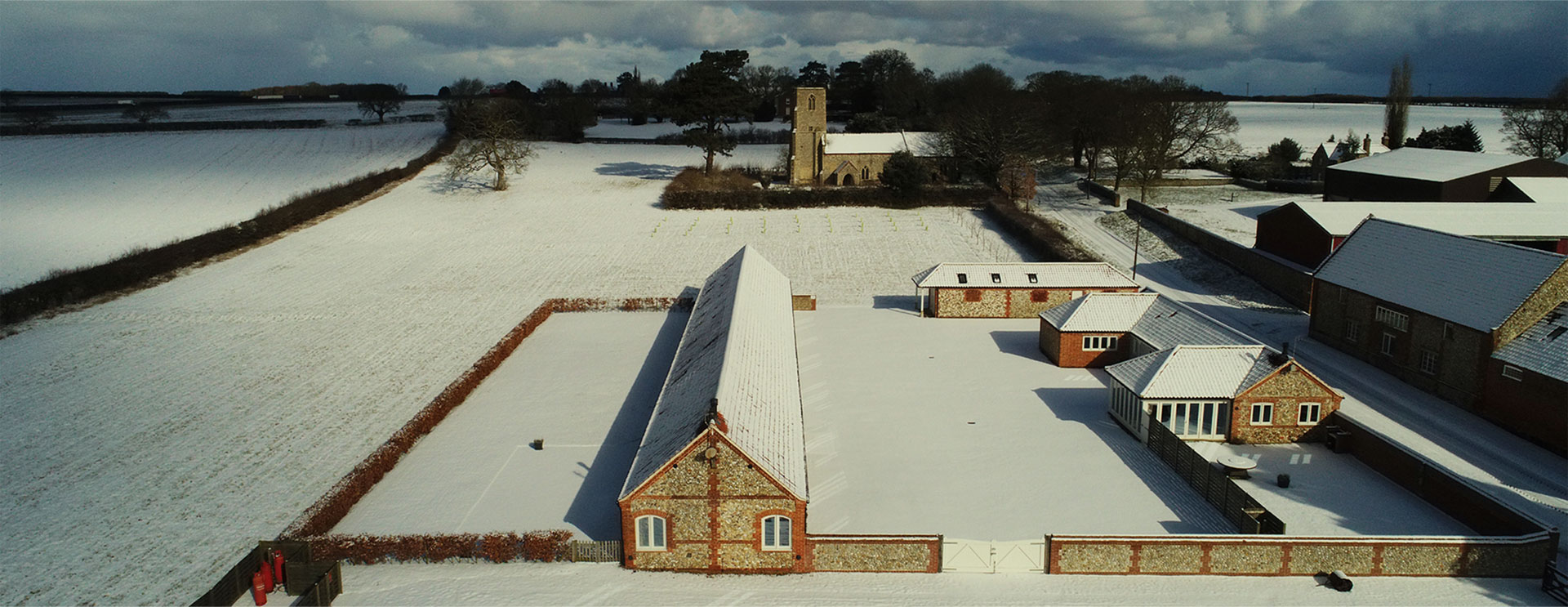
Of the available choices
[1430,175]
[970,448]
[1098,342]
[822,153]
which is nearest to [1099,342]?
[1098,342]

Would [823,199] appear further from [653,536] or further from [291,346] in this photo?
[653,536]

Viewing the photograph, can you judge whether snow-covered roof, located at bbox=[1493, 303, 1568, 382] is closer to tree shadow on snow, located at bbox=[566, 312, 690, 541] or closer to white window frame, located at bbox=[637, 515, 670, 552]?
white window frame, located at bbox=[637, 515, 670, 552]

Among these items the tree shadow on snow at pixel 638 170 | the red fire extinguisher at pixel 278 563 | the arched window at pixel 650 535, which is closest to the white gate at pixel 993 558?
the arched window at pixel 650 535

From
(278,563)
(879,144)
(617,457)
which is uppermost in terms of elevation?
(879,144)

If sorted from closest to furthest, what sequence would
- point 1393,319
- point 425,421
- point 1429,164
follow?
point 425,421
point 1393,319
point 1429,164

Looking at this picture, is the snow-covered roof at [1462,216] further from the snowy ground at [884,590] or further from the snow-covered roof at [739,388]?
the snowy ground at [884,590]

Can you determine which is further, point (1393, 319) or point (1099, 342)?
point (1099, 342)
